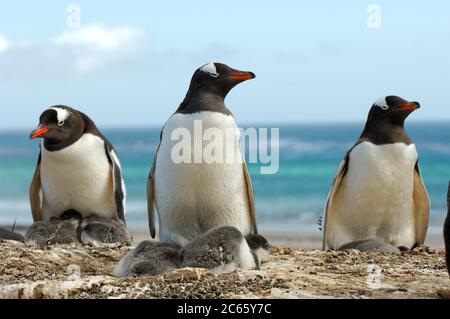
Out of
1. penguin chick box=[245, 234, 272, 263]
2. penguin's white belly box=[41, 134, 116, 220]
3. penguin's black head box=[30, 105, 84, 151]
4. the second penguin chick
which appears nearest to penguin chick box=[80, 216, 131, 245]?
the second penguin chick

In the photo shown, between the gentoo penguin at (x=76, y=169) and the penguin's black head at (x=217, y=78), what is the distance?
2218 millimetres

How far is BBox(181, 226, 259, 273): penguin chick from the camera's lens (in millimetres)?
6309

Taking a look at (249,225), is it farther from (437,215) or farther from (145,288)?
(437,215)

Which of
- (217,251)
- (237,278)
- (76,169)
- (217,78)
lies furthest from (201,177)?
(76,169)

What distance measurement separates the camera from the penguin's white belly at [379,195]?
8.74 meters

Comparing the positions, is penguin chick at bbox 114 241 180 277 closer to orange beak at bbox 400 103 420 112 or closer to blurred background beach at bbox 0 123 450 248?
orange beak at bbox 400 103 420 112

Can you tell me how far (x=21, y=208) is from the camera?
1015 inches

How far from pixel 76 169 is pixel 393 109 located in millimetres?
3104

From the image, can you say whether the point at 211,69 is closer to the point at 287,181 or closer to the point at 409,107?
the point at 409,107

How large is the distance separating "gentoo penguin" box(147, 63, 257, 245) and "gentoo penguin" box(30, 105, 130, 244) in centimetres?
211

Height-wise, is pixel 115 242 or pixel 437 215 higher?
pixel 115 242

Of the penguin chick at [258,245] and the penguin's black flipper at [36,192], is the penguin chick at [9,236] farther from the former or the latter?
the penguin chick at [258,245]
